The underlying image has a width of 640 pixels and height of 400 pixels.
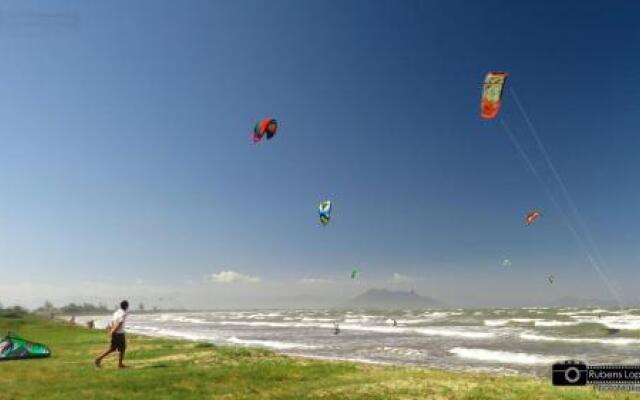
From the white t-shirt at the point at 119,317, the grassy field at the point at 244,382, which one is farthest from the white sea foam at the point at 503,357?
the white t-shirt at the point at 119,317

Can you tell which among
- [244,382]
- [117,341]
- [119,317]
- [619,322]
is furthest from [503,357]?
[619,322]

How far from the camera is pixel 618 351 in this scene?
32.8 m

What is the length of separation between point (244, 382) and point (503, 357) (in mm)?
19648

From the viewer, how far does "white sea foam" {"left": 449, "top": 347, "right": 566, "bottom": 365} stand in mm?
28188

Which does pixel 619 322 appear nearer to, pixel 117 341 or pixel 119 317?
pixel 117 341

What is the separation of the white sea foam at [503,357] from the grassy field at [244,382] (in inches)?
481

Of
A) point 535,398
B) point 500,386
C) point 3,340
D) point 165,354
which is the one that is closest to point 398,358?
point 165,354

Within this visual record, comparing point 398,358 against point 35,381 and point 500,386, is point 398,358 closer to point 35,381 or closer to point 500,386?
point 500,386

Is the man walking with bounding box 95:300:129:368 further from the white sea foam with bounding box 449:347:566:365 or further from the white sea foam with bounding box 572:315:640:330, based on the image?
the white sea foam with bounding box 572:315:640:330

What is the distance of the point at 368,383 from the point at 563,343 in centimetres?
2965

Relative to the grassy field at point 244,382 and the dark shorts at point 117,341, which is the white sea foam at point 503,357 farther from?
the dark shorts at point 117,341

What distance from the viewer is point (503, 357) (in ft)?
99.9

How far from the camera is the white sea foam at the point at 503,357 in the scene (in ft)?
Answer: 92.5

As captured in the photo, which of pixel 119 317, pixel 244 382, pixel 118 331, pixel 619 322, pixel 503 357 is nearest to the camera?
pixel 244 382
